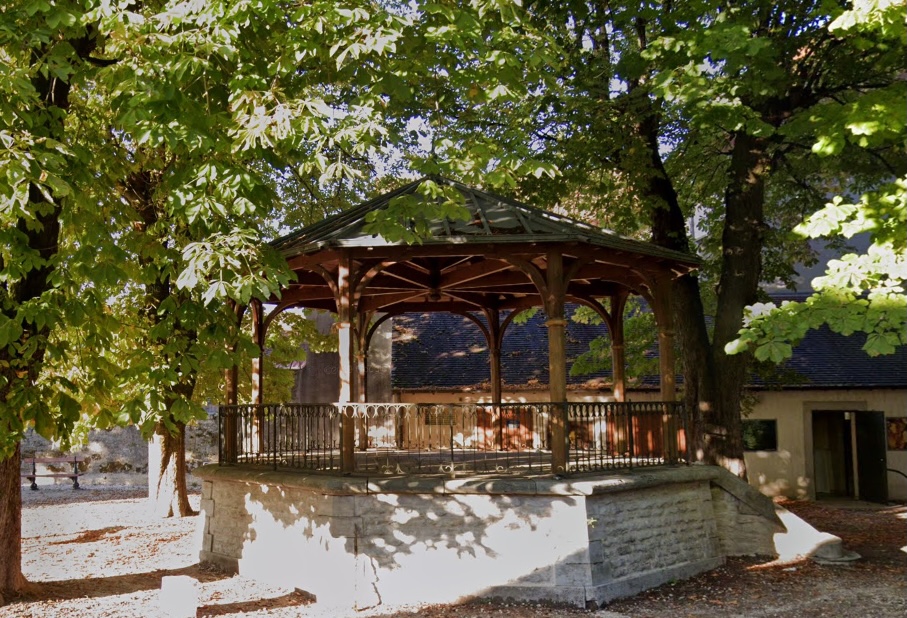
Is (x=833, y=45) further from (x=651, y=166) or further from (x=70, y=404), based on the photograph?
(x=70, y=404)

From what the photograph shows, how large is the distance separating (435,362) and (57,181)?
15048mm

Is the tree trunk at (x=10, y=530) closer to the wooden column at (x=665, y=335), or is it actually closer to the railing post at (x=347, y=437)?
the railing post at (x=347, y=437)

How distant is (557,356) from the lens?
33.4 ft

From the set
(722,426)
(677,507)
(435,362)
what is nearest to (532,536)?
(677,507)

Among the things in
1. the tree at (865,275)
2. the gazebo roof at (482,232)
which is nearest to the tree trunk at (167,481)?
the gazebo roof at (482,232)

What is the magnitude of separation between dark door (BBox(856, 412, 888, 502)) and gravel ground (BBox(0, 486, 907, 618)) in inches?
131

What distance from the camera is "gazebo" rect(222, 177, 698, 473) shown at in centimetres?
1005

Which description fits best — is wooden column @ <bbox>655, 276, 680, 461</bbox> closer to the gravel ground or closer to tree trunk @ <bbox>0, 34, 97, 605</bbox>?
the gravel ground

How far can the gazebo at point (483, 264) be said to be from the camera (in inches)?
396

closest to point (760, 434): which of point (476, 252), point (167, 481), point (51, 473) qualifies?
point (476, 252)

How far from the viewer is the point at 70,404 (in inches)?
319

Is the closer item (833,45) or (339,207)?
(833,45)

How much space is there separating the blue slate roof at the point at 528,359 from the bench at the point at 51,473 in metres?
9.01

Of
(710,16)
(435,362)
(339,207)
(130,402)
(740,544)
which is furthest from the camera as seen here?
(435,362)
